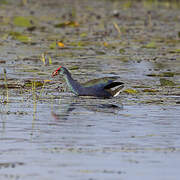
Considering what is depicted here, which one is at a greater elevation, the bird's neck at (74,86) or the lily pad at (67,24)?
the lily pad at (67,24)

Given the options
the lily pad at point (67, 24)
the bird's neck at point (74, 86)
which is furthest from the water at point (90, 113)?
the lily pad at point (67, 24)

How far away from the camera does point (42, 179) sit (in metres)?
6.10

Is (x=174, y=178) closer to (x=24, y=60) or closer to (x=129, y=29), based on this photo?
(x=24, y=60)

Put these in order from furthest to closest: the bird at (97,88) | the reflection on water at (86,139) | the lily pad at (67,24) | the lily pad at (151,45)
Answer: the lily pad at (67,24) < the lily pad at (151,45) < the bird at (97,88) < the reflection on water at (86,139)

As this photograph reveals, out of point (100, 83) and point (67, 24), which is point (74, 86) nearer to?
point (100, 83)

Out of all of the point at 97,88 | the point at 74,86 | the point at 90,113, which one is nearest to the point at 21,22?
the point at 74,86

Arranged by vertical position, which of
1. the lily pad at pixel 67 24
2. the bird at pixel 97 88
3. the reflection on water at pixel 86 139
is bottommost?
the reflection on water at pixel 86 139

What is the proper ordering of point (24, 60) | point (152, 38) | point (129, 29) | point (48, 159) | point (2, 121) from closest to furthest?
point (48, 159), point (2, 121), point (24, 60), point (152, 38), point (129, 29)

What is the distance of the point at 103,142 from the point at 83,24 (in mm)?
17585

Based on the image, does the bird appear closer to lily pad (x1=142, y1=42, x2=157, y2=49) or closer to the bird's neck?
the bird's neck

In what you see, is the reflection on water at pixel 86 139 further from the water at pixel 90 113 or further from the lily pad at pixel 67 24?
the lily pad at pixel 67 24

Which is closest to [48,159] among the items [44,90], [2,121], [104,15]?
[2,121]

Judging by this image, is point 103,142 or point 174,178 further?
point 103,142

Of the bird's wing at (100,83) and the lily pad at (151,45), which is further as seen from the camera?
the lily pad at (151,45)
